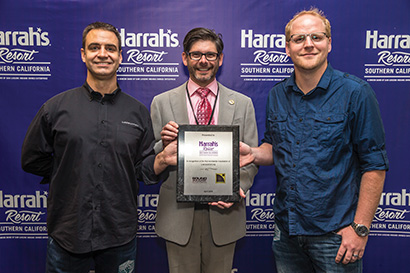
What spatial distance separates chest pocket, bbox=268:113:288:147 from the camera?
198cm

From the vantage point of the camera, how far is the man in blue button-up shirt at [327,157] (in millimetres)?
1796

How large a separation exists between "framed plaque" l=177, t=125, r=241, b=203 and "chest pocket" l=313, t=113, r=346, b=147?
49cm

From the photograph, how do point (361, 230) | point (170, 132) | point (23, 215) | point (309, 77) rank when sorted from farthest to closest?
point (23, 215)
point (170, 132)
point (309, 77)
point (361, 230)

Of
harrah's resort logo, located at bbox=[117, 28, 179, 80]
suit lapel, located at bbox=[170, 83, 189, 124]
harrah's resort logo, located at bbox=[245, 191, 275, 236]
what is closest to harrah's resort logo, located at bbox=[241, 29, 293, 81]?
harrah's resort logo, located at bbox=[117, 28, 179, 80]

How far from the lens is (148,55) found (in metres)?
3.03

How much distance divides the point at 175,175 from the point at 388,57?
7.67 feet

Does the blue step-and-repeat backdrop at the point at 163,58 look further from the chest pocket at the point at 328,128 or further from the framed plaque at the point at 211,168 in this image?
the chest pocket at the point at 328,128

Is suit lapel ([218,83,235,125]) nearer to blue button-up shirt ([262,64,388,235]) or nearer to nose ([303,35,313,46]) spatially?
blue button-up shirt ([262,64,388,235])

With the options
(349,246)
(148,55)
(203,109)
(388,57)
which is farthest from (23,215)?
(388,57)

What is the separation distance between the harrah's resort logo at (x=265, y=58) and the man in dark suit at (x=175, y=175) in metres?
0.88

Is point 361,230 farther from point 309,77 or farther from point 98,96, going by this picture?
point 98,96

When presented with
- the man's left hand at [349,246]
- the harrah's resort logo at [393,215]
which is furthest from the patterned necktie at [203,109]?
the harrah's resort logo at [393,215]

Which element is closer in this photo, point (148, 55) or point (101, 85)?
point (101, 85)

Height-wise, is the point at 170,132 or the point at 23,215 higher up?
the point at 170,132
